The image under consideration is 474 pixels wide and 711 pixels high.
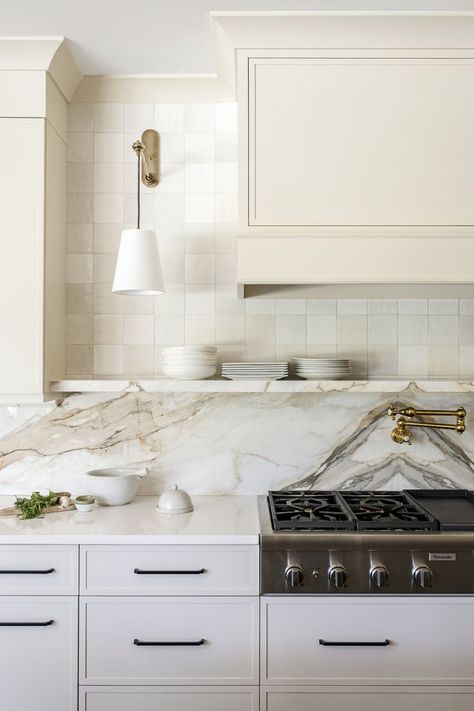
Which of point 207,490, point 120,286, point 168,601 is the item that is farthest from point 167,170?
point 168,601

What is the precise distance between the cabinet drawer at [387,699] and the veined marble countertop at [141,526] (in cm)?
52

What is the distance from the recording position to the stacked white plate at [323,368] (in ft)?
7.48

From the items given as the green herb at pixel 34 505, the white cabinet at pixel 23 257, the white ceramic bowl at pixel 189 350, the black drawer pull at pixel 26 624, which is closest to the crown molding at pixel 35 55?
the white cabinet at pixel 23 257

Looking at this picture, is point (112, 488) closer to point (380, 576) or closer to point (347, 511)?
point (347, 511)

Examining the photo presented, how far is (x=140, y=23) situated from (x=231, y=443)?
1551 millimetres

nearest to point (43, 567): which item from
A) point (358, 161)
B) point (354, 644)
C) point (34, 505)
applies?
point (34, 505)

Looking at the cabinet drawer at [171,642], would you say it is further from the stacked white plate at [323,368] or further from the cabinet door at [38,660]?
the stacked white plate at [323,368]

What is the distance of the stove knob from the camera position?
6.17 feet

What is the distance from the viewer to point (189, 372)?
88.4 inches

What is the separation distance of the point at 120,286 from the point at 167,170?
22.9 inches

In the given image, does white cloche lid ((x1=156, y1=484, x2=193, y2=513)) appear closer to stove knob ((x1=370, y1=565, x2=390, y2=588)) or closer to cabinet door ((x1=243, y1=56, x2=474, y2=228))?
stove knob ((x1=370, y1=565, x2=390, y2=588))

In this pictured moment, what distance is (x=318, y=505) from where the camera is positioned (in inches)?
87.7

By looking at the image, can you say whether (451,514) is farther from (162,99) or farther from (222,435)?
(162,99)

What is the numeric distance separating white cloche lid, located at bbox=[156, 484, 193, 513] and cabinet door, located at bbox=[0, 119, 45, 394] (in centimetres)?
60
